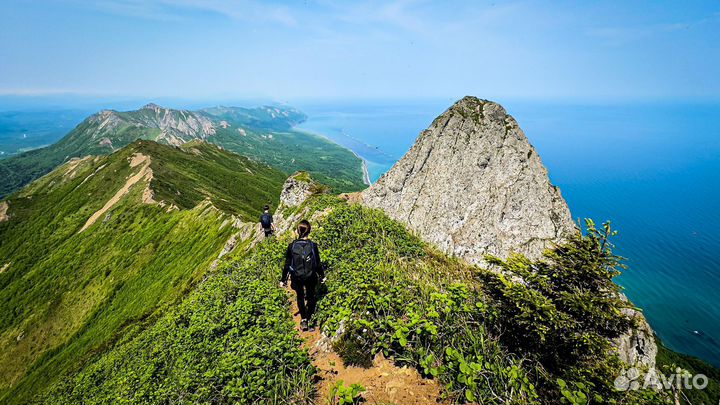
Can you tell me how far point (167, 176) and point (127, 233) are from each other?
47200 millimetres

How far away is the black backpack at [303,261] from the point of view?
1008 cm

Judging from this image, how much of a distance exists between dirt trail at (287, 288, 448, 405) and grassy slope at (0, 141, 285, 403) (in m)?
49.1

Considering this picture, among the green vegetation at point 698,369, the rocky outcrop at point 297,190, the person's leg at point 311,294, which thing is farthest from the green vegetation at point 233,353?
the green vegetation at point 698,369

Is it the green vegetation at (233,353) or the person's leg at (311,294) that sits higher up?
the person's leg at (311,294)

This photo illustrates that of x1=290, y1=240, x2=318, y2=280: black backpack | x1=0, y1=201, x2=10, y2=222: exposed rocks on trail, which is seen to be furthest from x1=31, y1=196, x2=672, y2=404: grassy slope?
x1=0, y1=201, x2=10, y2=222: exposed rocks on trail

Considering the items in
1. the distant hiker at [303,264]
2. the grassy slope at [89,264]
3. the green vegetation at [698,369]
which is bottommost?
the green vegetation at [698,369]

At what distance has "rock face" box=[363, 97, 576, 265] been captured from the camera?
1161 inches

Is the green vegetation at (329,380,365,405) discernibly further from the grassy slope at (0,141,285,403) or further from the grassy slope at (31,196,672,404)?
the grassy slope at (0,141,285,403)

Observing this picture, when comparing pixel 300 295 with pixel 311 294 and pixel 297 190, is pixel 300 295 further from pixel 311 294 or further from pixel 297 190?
pixel 297 190

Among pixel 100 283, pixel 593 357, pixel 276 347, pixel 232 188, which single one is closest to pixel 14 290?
pixel 100 283

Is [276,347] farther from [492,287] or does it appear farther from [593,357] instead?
[593,357]

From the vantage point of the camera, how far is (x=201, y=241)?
→ 76250 millimetres

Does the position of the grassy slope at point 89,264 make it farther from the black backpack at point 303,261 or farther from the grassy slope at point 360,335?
the black backpack at point 303,261

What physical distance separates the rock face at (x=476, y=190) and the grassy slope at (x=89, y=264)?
3939 cm
